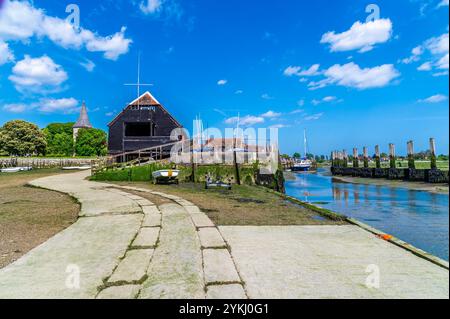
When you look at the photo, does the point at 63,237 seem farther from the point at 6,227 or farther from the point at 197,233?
the point at 197,233

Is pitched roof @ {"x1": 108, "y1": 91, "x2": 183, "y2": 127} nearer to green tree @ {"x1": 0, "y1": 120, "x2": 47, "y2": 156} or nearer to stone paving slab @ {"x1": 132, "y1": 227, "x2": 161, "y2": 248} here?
stone paving slab @ {"x1": 132, "y1": 227, "x2": 161, "y2": 248}

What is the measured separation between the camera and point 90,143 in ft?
253

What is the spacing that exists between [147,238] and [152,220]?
157 cm

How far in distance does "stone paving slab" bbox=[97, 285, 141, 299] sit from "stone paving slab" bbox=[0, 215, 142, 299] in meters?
0.14

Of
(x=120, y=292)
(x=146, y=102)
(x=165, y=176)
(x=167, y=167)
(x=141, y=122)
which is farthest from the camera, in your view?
(x=146, y=102)

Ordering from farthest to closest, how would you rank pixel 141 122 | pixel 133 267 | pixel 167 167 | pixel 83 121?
pixel 83 121 → pixel 141 122 → pixel 167 167 → pixel 133 267

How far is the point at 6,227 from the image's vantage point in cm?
653

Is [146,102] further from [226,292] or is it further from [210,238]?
[226,292]

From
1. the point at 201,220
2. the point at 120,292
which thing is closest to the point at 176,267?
the point at 120,292

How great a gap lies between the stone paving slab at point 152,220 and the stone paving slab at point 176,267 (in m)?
0.27

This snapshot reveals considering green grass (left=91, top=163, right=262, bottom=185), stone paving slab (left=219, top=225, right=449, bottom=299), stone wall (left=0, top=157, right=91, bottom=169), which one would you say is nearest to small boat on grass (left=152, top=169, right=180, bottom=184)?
green grass (left=91, top=163, right=262, bottom=185)

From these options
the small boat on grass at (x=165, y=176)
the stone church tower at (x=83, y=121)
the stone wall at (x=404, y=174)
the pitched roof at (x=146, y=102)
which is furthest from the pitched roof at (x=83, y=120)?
the small boat on grass at (x=165, y=176)

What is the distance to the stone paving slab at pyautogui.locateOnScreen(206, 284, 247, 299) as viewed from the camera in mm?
3035
